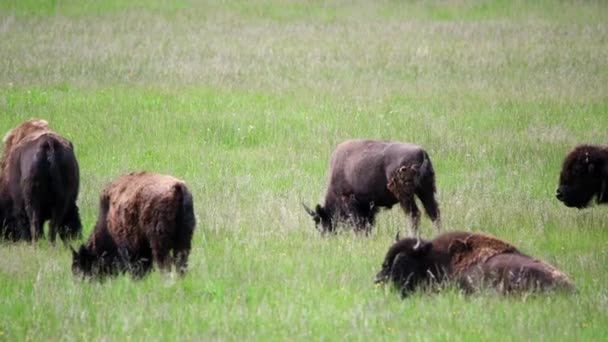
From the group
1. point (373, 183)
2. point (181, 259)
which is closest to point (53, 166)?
point (181, 259)

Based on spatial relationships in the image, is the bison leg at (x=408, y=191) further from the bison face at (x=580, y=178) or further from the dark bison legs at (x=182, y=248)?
the dark bison legs at (x=182, y=248)

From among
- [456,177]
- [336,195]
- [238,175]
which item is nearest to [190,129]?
[238,175]

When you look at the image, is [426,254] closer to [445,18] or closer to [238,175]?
[238,175]

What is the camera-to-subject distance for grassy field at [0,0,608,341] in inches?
361

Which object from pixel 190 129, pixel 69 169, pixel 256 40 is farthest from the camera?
pixel 256 40

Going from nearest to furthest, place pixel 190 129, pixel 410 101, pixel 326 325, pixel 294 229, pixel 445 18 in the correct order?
pixel 326 325 < pixel 294 229 < pixel 190 129 < pixel 410 101 < pixel 445 18

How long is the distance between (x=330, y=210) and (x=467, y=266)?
370cm

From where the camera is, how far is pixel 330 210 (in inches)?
527

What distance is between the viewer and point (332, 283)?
1041 centimetres

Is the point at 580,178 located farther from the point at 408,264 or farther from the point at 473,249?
the point at 408,264

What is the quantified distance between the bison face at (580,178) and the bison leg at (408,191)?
196 centimetres

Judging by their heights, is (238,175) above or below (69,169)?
below

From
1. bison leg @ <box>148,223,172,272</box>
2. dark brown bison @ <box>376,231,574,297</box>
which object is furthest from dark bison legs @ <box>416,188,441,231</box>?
bison leg @ <box>148,223,172,272</box>

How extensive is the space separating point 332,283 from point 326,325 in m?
1.52
